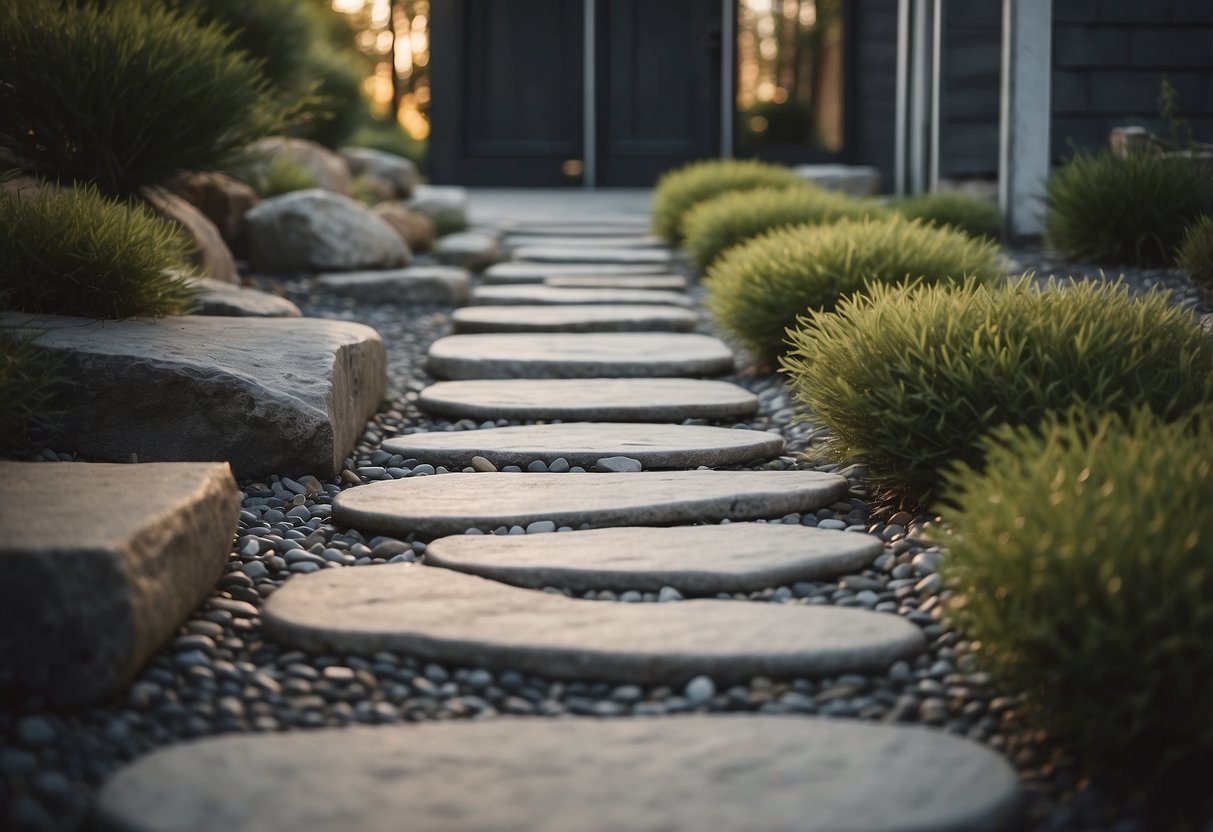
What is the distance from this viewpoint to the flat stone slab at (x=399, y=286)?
4594 mm

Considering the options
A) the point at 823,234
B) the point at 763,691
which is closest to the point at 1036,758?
the point at 763,691

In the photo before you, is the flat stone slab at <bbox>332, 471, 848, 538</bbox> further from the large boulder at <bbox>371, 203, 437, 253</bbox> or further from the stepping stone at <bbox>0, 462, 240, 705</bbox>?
the large boulder at <bbox>371, 203, 437, 253</bbox>

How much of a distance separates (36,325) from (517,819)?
1.71 meters

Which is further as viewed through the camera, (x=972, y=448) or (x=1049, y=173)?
(x=1049, y=173)

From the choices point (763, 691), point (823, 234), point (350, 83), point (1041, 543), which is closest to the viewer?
point (1041, 543)

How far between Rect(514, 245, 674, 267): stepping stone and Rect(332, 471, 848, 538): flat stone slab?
3153mm

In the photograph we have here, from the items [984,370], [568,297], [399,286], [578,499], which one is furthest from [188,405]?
[399,286]

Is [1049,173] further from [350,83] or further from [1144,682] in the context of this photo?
[350,83]

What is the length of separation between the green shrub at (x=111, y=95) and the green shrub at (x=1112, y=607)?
293 cm

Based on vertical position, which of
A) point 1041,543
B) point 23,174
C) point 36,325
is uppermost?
point 23,174

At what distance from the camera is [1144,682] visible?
4.25 ft

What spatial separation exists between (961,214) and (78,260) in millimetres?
3600

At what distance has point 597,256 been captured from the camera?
542cm

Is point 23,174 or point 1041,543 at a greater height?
point 23,174
